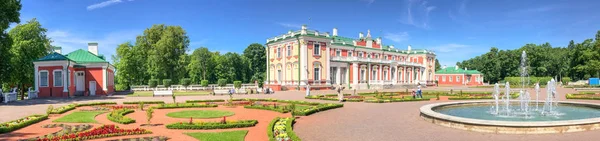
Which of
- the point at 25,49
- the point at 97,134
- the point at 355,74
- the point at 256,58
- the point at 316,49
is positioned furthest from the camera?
the point at 256,58

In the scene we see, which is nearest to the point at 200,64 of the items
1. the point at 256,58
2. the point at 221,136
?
the point at 256,58

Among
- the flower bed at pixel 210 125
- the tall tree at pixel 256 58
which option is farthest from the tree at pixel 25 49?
the tall tree at pixel 256 58

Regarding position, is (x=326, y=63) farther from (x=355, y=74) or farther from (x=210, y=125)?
(x=210, y=125)

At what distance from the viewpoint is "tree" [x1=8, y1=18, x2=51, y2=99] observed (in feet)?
105

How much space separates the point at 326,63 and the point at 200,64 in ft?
91.3

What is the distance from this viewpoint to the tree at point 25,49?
Answer: 3209 cm

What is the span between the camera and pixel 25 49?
34.1 m

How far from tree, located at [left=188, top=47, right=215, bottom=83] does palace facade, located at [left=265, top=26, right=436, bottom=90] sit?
17940 millimetres

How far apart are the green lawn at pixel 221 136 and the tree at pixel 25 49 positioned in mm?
28466

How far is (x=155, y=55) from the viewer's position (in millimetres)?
49312

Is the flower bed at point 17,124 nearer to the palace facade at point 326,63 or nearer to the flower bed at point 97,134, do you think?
the flower bed at point 97,134

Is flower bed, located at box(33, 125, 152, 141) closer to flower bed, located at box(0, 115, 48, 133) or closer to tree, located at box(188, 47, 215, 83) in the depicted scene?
flower bed, located at box(0, 115, 48, 133)

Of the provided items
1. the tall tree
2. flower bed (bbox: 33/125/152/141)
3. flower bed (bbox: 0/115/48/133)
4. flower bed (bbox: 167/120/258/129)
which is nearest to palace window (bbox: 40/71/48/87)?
flower bed (bbox: 0/115/48/133)

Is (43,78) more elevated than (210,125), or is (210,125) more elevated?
(43,78)
